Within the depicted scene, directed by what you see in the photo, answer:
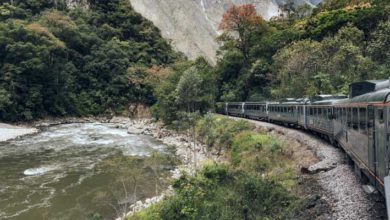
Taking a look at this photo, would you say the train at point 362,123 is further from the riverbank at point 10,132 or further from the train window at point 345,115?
the riverbank at point 10,132

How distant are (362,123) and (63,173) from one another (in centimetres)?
1727

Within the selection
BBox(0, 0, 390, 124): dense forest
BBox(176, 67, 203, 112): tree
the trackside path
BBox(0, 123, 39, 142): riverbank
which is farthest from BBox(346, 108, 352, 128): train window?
BBox(0, 123, 39, 142): riverbank

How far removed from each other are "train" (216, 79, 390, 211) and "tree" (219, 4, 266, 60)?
25.8 m

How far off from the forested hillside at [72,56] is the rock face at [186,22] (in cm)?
981

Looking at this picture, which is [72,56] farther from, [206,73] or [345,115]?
[345,115]

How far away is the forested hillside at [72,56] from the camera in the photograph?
148 feet

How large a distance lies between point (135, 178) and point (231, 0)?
9639 cm

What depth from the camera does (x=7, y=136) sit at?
3519cm

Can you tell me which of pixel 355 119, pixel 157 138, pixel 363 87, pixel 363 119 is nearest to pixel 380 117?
pixel 363 119

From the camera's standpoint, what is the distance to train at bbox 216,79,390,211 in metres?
6.29

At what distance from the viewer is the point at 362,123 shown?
840cm

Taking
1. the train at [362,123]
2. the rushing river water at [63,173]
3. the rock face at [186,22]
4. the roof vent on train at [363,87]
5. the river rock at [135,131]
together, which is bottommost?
the rushing river water at [63,173]

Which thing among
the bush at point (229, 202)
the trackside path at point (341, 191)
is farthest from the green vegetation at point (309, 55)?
the bush at point (229, 202)

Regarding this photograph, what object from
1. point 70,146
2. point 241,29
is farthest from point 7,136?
point 241,29
